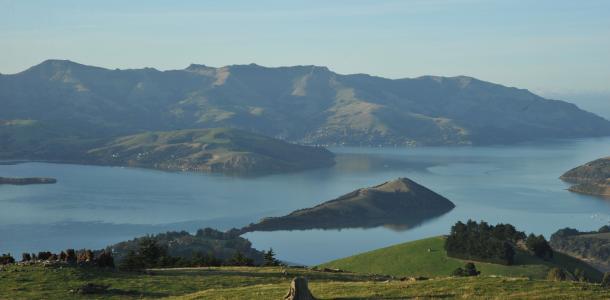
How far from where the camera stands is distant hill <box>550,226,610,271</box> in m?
137

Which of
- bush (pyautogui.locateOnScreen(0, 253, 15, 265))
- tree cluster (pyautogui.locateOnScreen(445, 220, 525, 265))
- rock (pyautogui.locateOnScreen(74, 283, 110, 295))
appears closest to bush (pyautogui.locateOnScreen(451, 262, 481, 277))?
tree cluster (pyautogui.locateOnScreen(445, 220, 525, 265))

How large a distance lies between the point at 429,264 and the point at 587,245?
2965 inches

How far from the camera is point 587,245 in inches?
5782

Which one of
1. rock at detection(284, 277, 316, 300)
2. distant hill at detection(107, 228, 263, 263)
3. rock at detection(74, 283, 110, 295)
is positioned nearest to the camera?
rock at detection(284, 277, 316, 300)

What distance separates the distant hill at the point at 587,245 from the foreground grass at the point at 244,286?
357ft

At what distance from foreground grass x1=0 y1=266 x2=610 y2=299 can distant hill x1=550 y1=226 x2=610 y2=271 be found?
109 metres

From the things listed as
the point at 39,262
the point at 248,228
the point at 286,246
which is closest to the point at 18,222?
the point at 248,228

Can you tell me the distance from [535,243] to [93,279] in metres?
69.0

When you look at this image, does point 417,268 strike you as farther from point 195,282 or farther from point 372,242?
point 372,242

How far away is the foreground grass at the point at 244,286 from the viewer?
24688mm

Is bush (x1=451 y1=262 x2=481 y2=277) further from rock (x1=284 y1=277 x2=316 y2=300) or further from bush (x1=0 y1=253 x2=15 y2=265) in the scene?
rock (x1=284 y1=277 x2=316 y2=300)

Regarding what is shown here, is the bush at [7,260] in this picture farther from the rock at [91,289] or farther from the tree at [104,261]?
the rock at [91,289]

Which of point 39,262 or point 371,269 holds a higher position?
point 39,262

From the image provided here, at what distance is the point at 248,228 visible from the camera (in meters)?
187
